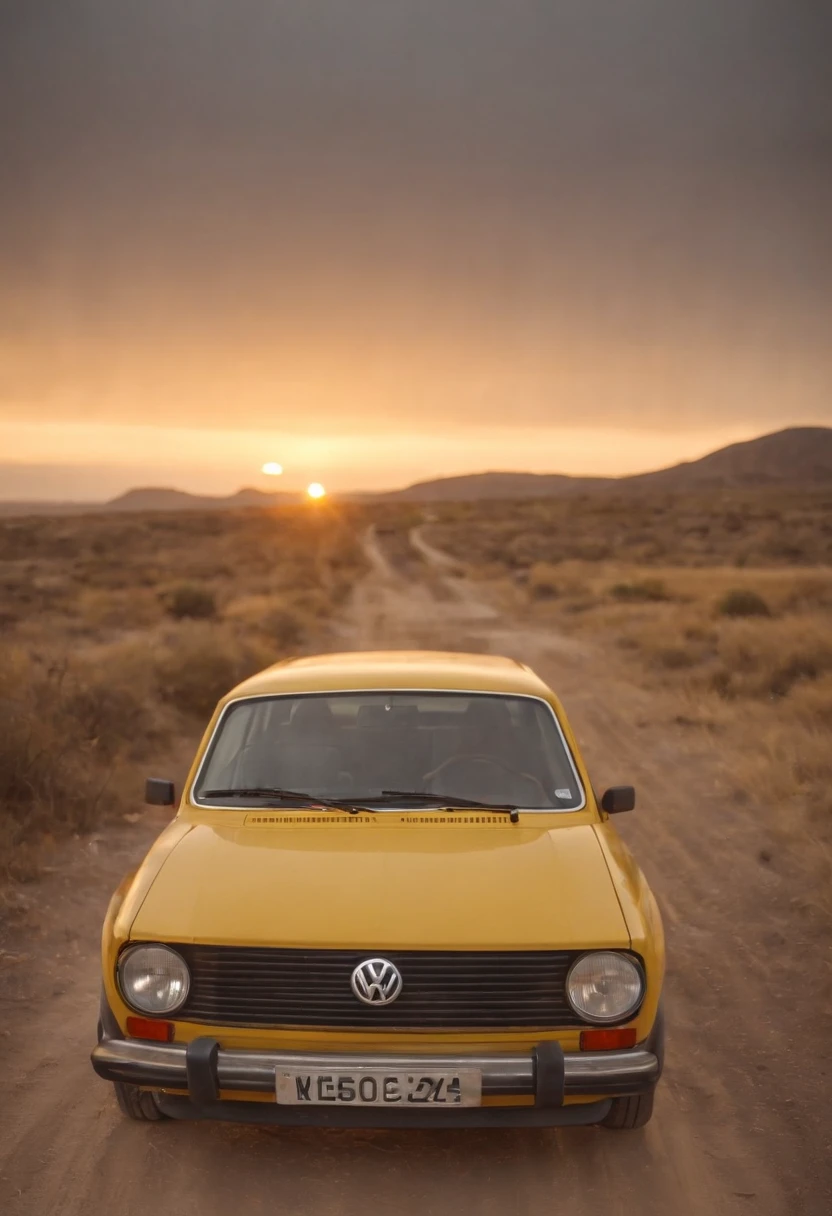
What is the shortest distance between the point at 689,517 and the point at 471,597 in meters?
44.8

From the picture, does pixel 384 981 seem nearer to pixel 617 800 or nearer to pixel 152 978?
pixel 152 978

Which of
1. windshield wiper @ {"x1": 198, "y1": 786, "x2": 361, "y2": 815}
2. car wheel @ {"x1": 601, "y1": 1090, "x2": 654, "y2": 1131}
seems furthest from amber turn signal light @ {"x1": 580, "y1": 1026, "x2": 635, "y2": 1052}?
windshield wiper @ {"x1": 198, "y1": 786, "x2": 361, "y2": 815}

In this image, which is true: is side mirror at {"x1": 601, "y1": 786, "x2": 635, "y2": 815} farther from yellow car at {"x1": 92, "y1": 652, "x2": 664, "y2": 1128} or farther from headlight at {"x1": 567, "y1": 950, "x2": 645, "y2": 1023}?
headlight at {"x1": 567, "y1": 950, "x2": 645, "y2": 1023}

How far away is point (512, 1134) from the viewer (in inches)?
148

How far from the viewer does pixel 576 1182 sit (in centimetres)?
345

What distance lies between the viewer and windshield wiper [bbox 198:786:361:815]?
415 centimetres

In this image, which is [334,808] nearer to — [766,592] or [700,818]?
[700,818]

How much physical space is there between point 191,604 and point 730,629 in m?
11.1

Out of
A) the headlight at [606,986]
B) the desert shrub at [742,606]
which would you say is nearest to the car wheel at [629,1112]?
the headlight at [606,986]

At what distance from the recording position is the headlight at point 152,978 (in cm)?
334

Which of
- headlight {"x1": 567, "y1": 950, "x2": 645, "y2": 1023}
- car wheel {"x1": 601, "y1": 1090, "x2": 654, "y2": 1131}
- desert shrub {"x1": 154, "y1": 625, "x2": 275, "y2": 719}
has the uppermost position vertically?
headlight {"x1": 567, "y1": 950, "x2": 645, "y2": 1023}

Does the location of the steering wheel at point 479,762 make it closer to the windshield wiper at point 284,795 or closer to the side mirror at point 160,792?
the windshield wiper at point 284,795

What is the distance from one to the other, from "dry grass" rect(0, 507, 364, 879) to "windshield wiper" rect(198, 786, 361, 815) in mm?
2997

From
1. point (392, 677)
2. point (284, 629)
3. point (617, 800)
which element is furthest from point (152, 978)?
point (284, 629)
